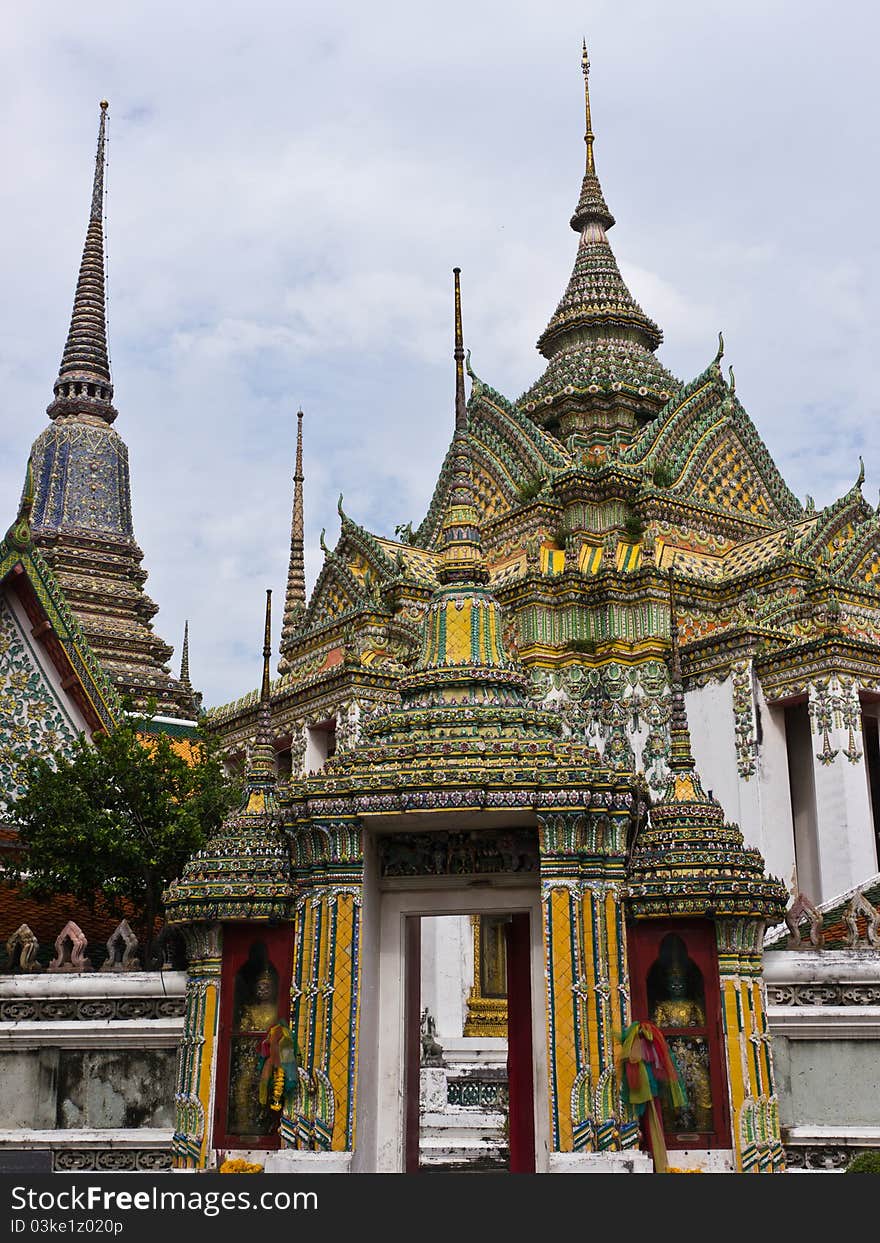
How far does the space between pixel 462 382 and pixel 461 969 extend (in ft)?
35.7

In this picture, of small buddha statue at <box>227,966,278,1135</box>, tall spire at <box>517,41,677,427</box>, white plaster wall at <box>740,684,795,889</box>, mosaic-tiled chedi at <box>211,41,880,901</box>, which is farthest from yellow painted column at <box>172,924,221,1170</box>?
tall spire at <box>517,41,677,427</box>

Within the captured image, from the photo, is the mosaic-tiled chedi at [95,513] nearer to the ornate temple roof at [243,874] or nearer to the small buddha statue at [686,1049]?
the ornate temple roof at [243,874]

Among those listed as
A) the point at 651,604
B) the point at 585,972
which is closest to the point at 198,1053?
the point at 585,972

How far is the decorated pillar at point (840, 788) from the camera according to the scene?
17312 mm

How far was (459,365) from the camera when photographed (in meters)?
10.9

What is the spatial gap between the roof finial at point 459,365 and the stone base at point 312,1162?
5.28 metres

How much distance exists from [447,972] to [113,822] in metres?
7.41

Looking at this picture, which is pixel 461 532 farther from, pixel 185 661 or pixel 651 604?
pixel 185 661

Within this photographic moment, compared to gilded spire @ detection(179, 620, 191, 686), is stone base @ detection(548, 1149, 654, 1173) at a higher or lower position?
lower

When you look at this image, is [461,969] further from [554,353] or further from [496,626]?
[554,353]

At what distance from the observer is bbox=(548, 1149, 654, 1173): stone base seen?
800 cm

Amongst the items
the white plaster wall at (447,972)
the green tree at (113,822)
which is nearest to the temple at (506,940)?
the green tree at (113,822)

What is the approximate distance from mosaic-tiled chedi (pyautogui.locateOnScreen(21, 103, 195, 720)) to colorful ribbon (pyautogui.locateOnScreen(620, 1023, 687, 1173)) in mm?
14849

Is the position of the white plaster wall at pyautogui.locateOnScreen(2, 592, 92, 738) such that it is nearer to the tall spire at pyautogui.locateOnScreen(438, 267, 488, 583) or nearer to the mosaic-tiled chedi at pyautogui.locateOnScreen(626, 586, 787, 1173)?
the tall spire at pyautogui.locateOnScreen(438, 267, 488, 583)
